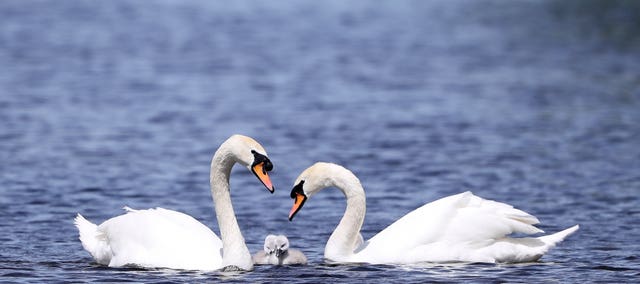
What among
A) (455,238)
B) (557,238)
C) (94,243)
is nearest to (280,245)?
(455,238)

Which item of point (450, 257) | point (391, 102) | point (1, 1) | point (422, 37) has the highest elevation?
point (1, 1)

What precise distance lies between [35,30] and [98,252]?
92.8 feet

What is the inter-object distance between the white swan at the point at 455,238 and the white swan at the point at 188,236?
2.54 ft

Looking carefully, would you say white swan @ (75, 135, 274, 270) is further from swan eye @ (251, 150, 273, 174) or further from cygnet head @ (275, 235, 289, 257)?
cygnet head @ (275, 235, 289, 257)

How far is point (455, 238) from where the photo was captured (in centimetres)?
1351

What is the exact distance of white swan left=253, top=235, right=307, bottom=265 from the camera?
1316 cm

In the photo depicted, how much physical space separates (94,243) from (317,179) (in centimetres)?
221

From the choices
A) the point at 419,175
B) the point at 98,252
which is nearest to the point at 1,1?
the point at 419,175

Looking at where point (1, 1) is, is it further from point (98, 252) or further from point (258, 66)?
point (98, 252)

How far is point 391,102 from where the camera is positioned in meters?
27.0

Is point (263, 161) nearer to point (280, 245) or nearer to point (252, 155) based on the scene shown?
point (252, 155)

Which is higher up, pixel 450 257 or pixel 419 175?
pixel 419 175

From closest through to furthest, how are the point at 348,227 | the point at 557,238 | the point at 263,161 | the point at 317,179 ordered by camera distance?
the point at 263,161 → the point at 557,238 → the point at 348,227 → the point at 317,179

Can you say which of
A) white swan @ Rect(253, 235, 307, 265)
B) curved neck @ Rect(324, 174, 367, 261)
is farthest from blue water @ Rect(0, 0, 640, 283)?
curved neck @ Rect(324, 174, 367, 261)
